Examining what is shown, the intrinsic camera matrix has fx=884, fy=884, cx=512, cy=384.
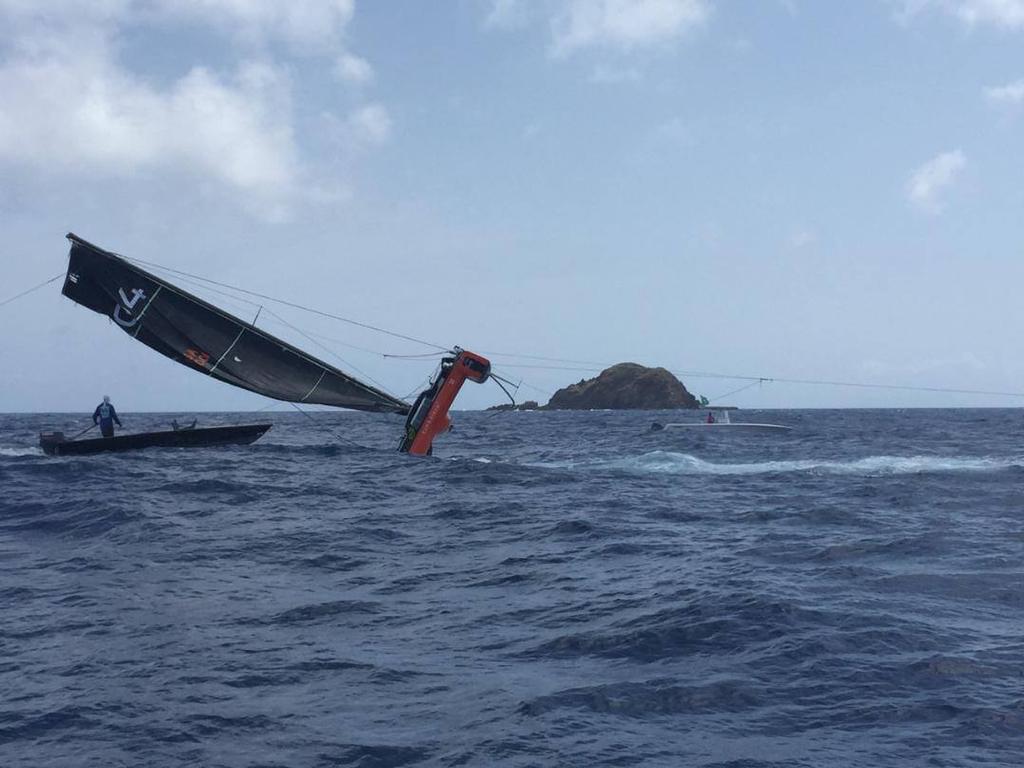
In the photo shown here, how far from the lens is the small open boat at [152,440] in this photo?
1043 inches

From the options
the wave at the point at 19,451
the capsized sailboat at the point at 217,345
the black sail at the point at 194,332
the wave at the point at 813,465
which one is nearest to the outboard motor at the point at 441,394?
the capsized sailboat at the point at 217,345

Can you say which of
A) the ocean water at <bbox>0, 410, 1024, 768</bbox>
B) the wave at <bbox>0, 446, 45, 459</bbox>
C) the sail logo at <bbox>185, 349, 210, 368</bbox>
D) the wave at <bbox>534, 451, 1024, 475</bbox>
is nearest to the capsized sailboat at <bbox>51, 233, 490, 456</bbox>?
the sail logo at <bbox>185, 349, 210, 368</bbox>

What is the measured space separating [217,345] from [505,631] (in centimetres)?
1853

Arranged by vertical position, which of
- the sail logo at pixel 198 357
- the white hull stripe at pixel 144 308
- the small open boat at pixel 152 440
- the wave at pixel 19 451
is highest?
the white hull stripe at pixel 144 308

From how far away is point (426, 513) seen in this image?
16859 mm

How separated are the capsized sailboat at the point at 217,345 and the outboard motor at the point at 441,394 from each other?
29mm

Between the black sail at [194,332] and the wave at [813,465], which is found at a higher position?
the black sail at [194,332]

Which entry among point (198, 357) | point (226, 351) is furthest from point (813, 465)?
point (198, 357)

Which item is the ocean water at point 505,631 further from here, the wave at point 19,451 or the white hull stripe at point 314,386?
the wave at point 19,451

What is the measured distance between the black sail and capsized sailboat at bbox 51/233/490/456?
25 millimetres

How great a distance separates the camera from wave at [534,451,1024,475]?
26172 millimetres

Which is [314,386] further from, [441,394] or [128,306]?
[128,306]

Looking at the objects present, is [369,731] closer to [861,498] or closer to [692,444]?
[861,498]

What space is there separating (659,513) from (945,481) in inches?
401
